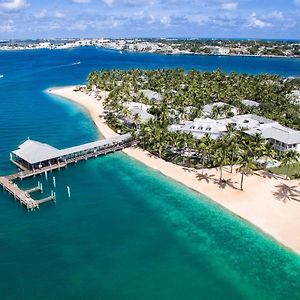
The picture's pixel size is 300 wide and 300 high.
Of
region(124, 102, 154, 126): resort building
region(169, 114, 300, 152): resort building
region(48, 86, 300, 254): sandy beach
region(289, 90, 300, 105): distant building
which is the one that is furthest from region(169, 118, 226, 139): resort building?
region(289, 90, 300, 105): distant building

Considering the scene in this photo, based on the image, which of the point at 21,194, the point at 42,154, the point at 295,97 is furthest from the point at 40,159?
the point at 295,97

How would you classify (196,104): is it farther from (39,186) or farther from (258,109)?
(39,186)

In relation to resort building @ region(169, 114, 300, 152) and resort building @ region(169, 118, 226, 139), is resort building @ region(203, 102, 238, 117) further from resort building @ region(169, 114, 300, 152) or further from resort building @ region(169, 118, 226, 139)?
resort building @ region(169, 118, 226, 139)

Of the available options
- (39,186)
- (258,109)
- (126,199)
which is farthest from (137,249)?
(258,109)

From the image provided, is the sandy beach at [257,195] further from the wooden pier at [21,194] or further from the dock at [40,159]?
the wooden pier at [21,194]

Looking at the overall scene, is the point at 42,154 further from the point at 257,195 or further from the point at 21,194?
the point at 257,195
